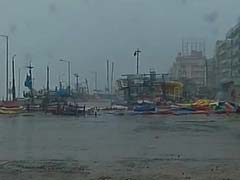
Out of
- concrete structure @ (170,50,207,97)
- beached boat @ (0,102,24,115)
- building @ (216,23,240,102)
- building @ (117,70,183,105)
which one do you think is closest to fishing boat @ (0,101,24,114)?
beached boat @ (0,102,24,115)

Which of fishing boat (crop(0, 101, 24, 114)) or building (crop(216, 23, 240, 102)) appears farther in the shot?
building (crop(216, 23, 240, 102))

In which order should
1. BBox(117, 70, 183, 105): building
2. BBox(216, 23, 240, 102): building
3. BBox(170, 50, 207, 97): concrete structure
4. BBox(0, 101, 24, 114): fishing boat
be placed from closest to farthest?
BBox(0, 101, 24, 114): fishing boat
BBox(117, 70, 183, 105): building
BBox(216, 23, 240, 102): building
BBox(170, 50, 207, 97): concrete structure

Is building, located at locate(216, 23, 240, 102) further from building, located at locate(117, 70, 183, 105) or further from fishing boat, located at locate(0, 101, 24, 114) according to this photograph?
fishing boat, located at locate(0, 101, 24, 114)

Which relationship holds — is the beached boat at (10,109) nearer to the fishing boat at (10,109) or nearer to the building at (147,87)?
the fishing boat at (10,109)

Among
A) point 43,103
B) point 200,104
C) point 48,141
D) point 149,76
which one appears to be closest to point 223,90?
point 149,76

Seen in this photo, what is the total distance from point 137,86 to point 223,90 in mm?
37262

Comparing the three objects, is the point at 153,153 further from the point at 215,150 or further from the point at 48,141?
the point at 48,141

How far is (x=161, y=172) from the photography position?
1589 cm

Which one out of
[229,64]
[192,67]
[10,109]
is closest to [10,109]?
[10,109]

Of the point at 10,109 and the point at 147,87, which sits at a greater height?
the point at 147,87

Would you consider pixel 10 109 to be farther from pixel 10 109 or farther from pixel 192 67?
pixel 192 67

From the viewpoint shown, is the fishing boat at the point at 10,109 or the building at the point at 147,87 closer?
the fishing boat at the point at 10,109

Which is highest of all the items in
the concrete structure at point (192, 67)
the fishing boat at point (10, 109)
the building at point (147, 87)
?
the concrete structure at point (192, 67)

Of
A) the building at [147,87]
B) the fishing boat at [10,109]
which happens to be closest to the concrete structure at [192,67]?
the building at [147,87]
